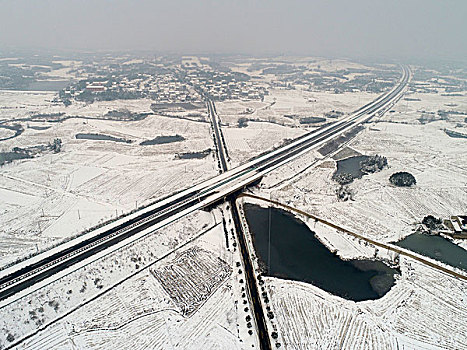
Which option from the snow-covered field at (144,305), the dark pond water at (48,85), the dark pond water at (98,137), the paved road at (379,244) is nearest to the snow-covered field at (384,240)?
the paved road at (379,244)

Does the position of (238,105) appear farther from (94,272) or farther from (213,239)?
(94,272)

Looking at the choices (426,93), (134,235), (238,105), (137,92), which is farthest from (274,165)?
(426,93)

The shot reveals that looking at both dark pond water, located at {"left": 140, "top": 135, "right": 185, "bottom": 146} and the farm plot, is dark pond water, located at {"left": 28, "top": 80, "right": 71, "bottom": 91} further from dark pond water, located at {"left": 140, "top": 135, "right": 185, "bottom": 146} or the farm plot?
the farm plot

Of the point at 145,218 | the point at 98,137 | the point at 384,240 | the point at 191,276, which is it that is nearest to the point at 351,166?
the point at 384,240

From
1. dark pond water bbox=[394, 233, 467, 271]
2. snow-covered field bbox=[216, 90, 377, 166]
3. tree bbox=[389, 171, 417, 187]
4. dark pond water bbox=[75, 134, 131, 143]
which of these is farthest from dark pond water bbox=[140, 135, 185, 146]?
dark pond water bbox=[394, 233, 467, 271]

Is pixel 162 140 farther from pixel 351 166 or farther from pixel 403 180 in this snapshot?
pixel 403 180
